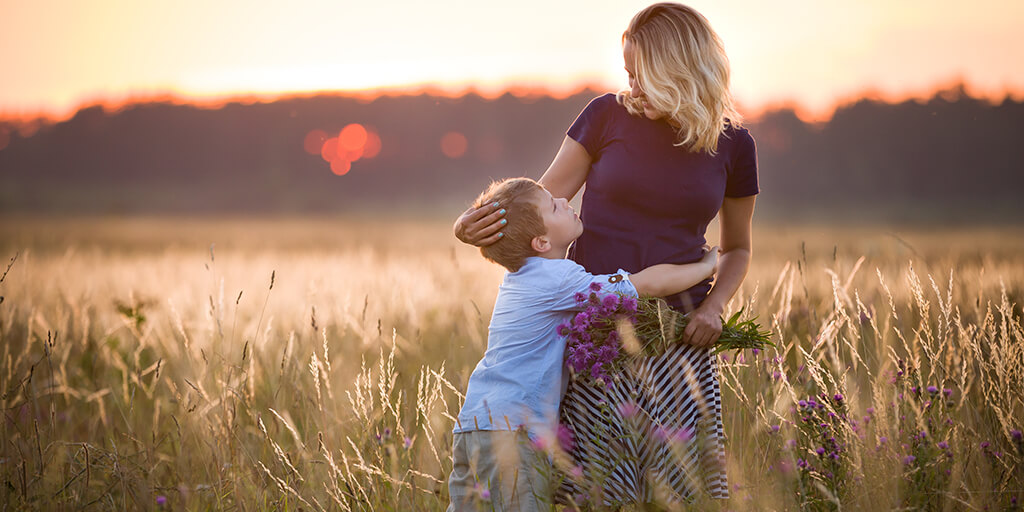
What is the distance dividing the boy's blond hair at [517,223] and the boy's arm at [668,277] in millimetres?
345

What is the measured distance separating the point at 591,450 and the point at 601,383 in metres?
0.30

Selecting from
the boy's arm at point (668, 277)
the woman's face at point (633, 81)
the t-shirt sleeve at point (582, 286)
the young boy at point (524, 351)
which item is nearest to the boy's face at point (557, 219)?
the young boy at point (524, 351)

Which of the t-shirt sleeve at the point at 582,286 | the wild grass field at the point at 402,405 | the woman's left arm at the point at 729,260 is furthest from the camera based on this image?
the wild grass field at the point at 402,405

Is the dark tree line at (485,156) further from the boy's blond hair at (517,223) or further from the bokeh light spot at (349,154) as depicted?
the boy's blond hair at (517,223)

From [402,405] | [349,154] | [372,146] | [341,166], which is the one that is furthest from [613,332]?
[341,166]

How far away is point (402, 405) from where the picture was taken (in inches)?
161

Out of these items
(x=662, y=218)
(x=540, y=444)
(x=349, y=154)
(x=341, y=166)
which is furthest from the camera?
(x=341, y=166)

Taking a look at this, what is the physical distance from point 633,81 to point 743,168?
0.50 m

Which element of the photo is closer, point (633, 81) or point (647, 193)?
point (647, 193)

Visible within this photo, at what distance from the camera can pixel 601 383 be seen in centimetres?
225

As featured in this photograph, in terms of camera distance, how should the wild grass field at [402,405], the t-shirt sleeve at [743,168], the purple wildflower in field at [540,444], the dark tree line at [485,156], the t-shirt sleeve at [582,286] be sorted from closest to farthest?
1. the purple wildflower in field at [540,444]
2. the t-shirt sleeve at [582,286]
3. the wild grass field at [402,405]
4. the t-shirt sleeve at [743,168]
5. the dark tree line at [485,156]

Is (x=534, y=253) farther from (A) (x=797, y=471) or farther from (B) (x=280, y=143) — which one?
(B) (x=280, y=143)

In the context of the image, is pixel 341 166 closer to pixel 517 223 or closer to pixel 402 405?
pixel 402 405

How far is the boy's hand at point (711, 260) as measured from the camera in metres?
2.57
